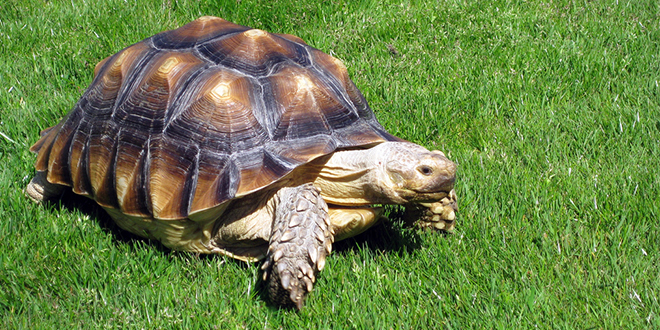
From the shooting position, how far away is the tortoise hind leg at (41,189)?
10.7 feet

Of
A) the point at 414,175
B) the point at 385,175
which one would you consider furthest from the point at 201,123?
the point at 414,175

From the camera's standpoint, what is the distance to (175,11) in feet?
17.0

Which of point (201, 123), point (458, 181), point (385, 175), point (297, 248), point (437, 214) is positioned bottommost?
point (458, 181)

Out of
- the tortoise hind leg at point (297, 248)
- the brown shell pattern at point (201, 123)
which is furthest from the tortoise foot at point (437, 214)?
the tortoise hind leg at point (297, 248)

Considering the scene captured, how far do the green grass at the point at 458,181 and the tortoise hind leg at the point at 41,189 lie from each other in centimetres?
10

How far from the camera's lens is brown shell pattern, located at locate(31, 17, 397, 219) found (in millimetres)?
2678

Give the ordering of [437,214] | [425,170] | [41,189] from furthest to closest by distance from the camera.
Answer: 1. [41,189]
2. [437,214]
3. [425,170]

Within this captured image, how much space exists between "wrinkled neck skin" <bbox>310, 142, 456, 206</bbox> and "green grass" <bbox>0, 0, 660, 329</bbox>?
32 cm

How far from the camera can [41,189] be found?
3.29 metres

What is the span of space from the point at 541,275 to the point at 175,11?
12.7 feet

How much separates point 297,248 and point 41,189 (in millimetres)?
1681

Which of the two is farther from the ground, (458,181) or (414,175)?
(414,175)

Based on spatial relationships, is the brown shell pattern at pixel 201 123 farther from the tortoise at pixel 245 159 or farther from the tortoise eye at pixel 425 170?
the tortoise eye at pixel 425 170

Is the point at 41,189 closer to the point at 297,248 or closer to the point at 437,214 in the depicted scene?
the point at 297,248
